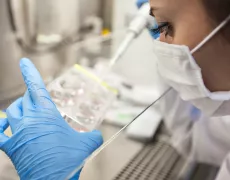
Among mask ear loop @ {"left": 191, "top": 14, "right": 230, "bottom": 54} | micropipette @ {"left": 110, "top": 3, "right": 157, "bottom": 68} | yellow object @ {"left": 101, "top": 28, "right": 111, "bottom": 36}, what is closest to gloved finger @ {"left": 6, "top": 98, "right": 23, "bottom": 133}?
mask ear loop @ {"left": 191, "top": 14, "right": 230, "bottom": 54}

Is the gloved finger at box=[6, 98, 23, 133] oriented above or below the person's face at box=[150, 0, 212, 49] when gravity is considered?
below

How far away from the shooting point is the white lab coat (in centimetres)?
106

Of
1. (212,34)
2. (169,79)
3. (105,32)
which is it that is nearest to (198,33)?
(212,34)

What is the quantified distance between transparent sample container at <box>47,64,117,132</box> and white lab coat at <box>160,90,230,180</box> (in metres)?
0.22

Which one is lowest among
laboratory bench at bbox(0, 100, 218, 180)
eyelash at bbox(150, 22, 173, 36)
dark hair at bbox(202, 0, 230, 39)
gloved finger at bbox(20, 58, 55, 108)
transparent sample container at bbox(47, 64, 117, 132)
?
laboratory bench at bbox(0, 100, 218, 180)

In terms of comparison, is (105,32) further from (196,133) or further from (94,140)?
(94,140)

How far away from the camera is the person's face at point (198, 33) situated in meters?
0.67

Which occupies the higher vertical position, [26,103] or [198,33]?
[198,33]

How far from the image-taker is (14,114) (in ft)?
2.22

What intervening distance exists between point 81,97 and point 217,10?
18.8 inches

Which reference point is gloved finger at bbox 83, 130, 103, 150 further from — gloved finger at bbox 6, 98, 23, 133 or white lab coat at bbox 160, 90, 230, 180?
white lab coat at bbox 160, 90, 230, 180

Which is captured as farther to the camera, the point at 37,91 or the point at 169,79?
the point at 169,79

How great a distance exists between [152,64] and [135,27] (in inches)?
11.0

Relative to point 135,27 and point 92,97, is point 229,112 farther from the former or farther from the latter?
point 135,27
